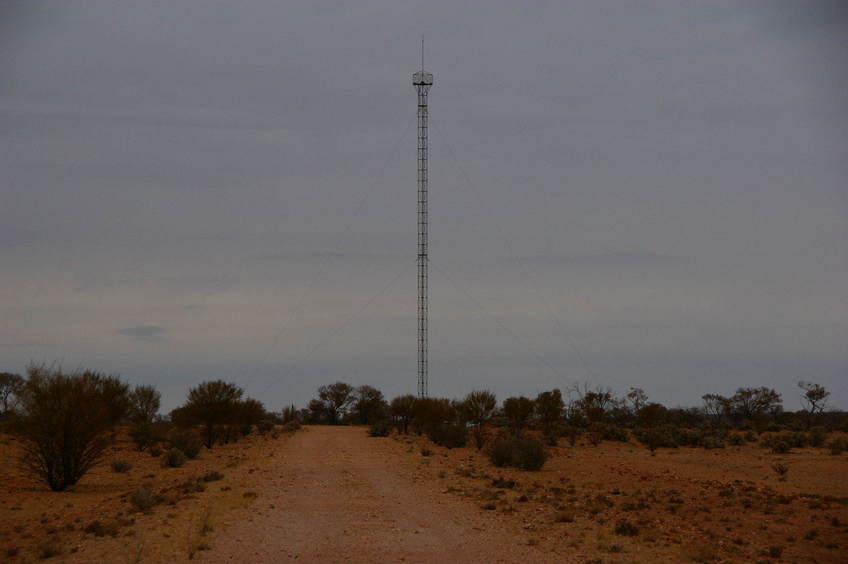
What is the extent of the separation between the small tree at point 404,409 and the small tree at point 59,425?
3782 centimetres

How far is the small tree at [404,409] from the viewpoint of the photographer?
2527 inches

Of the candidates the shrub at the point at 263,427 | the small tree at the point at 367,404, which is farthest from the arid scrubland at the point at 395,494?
the small tree at the point at 367,404

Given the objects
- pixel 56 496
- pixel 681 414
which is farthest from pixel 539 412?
pixel 56 496

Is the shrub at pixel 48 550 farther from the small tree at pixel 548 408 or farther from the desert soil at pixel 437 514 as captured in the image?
the small tree at pixel 548 408

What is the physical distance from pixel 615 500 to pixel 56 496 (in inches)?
681

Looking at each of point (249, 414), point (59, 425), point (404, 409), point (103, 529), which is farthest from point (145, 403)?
point (103, 529)

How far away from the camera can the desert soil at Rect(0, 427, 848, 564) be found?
14.1m

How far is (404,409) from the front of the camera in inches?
Answer: 2549

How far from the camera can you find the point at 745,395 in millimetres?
75625

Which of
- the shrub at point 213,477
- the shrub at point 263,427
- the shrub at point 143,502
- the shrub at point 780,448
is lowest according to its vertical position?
the shrub at point 143,502

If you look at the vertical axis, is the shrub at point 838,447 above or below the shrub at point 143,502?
above

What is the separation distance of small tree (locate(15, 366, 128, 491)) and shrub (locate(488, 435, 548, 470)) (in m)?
15.8

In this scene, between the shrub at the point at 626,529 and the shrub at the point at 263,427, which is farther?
the shrub at the point at 263,427

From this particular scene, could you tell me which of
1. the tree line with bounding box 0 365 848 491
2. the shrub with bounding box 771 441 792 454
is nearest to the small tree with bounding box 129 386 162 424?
the tree line with bounding box 0 365 848 491
